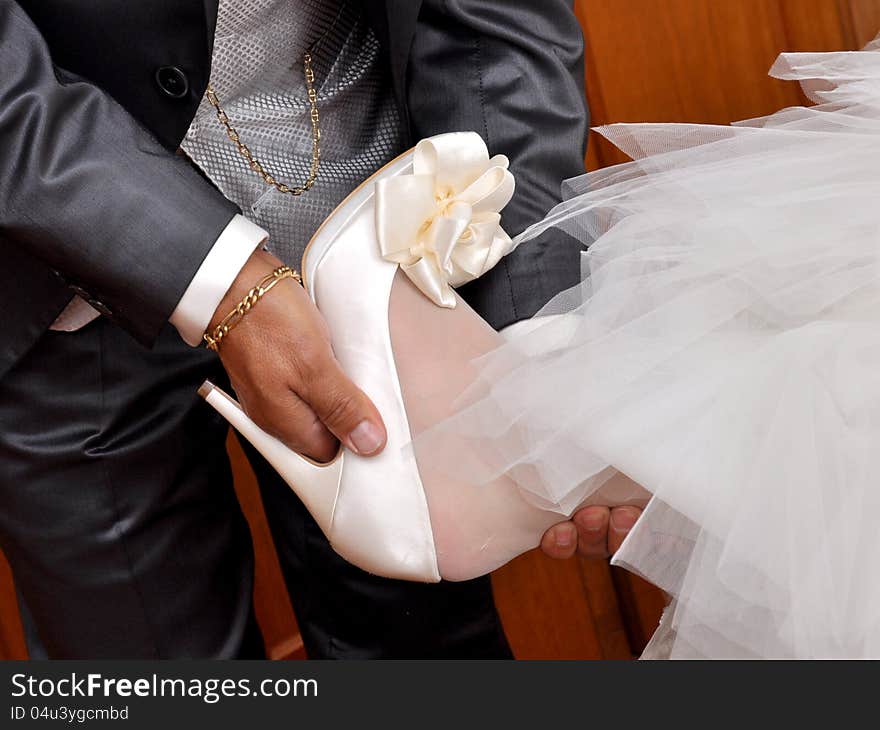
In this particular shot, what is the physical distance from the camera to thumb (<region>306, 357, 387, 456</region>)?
0.60m

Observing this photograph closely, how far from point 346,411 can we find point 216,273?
12cm

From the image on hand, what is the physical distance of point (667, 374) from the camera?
513 mm

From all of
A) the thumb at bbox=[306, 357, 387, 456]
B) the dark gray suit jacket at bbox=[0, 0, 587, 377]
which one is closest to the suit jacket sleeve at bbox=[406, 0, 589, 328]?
the dark gray suit jacket at bbox=[0, 0, 587, 377]

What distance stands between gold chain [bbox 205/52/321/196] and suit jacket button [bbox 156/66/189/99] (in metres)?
0.06

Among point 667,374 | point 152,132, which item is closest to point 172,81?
point 152,132

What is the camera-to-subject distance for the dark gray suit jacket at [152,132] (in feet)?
1.86

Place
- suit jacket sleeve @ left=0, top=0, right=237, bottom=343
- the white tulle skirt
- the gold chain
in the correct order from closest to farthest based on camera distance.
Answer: the white tulle skirt
suit jacket sleeve @ left=0, top=0, right=237, bottom=343
the gold chain

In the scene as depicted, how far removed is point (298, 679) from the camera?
0.56 meters

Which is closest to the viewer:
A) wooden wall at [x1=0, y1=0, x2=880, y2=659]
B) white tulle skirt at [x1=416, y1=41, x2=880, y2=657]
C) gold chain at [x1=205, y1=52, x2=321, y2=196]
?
white tulle skirt at [x1=416, y1=41, x2=880, y2=657]

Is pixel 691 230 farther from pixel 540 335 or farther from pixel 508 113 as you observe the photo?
pixel 508 113

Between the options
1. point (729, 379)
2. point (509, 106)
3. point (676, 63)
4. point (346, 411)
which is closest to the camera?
point (729, 379)

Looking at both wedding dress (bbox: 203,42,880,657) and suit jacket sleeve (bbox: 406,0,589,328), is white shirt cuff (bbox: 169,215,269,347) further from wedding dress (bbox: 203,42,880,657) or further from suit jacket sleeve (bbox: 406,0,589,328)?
suit jacket sleeve (bbox: 406,0,589,328)

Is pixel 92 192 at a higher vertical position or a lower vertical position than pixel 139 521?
higher

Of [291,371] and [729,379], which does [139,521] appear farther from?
[729,379]
